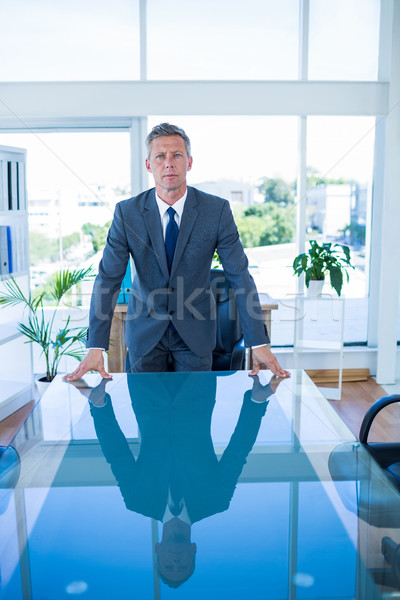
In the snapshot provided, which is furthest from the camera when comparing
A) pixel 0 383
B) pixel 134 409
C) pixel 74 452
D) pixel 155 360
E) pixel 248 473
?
pixel 0 383

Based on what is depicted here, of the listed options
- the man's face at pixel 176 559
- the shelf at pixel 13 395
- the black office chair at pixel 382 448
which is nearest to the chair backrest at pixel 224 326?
the black office chair at pixel 382 448

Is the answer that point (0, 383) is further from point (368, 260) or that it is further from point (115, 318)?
point (368, 260)

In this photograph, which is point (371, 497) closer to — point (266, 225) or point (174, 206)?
point (174, 206)

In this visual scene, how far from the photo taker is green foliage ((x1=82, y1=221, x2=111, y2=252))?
15.6ft

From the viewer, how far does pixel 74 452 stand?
4.83ft

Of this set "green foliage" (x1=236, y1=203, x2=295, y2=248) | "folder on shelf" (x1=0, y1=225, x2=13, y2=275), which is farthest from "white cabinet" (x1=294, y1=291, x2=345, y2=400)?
"folder on shelf" (x1=0, y1=225, x2=13, y2=275)

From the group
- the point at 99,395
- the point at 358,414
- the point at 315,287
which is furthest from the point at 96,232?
the point at 99,395

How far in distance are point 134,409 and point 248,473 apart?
525 millimetres

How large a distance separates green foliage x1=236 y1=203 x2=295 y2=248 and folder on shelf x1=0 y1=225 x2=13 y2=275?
1.81 m

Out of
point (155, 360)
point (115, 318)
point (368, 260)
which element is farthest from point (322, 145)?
point (155, 360)

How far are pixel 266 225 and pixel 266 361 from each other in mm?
2818

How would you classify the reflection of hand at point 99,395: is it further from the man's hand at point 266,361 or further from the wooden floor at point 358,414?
the wooden floor at point 358,414

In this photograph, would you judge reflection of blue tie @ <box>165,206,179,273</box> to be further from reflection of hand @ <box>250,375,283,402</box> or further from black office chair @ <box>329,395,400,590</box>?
black office chair @ <box>329,395,400,590</box>

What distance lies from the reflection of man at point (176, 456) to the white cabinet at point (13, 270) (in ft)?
7.14
